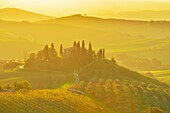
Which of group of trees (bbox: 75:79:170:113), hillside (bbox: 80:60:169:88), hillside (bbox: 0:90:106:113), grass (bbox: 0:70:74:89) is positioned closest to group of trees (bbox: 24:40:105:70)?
grass (bbox: 0:70:74:89)

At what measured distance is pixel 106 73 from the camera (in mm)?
133875

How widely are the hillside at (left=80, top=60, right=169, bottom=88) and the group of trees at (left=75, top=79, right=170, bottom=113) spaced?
25.0ft

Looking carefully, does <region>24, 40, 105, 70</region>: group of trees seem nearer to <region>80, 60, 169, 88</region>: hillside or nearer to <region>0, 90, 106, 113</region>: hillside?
<region>80, 60, 169, 88</region>: hillside

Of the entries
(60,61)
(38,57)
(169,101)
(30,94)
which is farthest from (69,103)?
(38,57)

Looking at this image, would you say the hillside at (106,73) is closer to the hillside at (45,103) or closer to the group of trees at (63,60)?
the group of trees at (63,60)

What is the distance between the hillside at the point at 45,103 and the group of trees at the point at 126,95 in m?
12.4

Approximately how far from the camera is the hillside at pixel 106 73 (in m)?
130

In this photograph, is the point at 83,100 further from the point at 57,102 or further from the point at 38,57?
the point at 38,57

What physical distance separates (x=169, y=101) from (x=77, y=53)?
185ft

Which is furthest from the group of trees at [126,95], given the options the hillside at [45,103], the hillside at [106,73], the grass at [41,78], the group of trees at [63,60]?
the group of trees at [63,60]

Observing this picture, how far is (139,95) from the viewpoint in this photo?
113 meters

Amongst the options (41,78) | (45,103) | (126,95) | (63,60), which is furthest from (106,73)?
(45,103)

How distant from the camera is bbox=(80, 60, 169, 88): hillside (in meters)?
130

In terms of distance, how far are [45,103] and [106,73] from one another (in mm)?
53515
